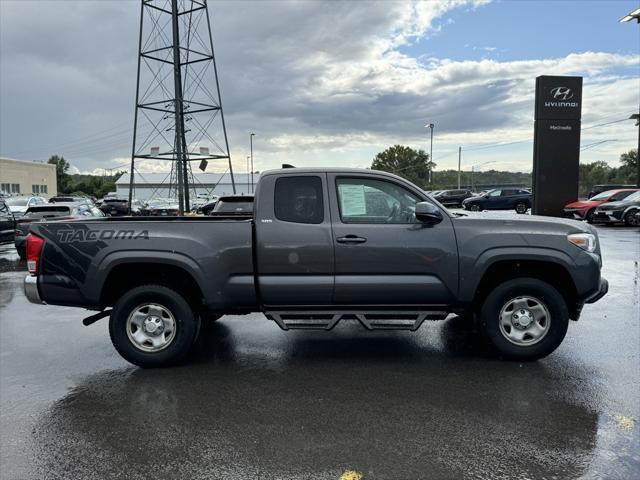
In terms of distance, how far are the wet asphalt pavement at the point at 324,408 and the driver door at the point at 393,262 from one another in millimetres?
741

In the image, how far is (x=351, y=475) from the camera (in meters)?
3.13

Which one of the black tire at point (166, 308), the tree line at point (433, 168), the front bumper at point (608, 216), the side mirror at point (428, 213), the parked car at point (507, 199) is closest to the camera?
the side mirror at point (428, 213)

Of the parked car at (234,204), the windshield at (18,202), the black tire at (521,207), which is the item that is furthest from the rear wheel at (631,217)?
the windshield at (18,202)

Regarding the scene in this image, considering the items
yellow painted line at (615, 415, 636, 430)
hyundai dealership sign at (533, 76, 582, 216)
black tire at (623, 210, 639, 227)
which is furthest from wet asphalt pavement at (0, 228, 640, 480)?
hyundai dealership sign at (533, 76, 582, 216)

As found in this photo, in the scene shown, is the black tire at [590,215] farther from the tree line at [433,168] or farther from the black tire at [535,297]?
the tree line at [433,168]

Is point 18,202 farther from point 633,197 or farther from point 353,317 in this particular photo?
point 633,197

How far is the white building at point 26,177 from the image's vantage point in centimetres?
6147

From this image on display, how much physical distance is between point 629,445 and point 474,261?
2.01 meters

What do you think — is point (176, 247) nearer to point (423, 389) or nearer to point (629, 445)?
point (423, 389)

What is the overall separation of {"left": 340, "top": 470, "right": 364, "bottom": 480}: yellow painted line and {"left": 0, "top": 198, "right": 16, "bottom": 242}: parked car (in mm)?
14931

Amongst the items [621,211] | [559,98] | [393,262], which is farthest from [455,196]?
[393,262]

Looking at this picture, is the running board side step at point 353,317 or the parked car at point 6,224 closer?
the running board side step at point 353,317

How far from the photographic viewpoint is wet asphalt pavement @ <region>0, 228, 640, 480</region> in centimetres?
329

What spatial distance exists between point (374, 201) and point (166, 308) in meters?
2.39
